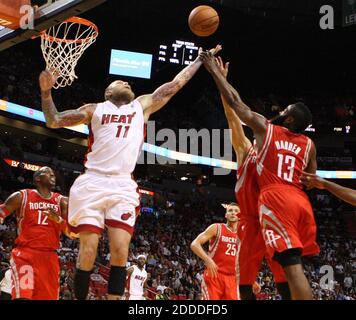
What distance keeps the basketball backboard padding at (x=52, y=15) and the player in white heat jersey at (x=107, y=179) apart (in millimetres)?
2292

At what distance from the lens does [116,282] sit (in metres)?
4.27

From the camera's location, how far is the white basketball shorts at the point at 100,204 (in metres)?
4.38

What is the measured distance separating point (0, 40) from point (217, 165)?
2029cm

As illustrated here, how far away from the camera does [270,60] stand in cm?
2764

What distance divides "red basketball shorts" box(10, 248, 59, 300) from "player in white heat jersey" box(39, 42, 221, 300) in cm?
163

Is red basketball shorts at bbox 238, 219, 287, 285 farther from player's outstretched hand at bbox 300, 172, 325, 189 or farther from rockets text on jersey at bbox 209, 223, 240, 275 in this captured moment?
rockets text on jersey at bbox 209, 223, 240, 275

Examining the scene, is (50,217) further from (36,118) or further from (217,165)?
(217,165)

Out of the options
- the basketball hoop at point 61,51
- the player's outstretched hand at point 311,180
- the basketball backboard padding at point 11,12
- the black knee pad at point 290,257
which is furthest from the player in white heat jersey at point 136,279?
the black knee pad at point 290,257

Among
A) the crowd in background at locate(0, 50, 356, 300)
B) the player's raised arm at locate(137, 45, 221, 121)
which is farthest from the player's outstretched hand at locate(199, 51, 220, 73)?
the crowd in background at locate(0, 50, 356, 300)

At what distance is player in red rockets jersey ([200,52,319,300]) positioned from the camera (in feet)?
13.7

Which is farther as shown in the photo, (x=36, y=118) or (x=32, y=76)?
(x=32, y=76)
